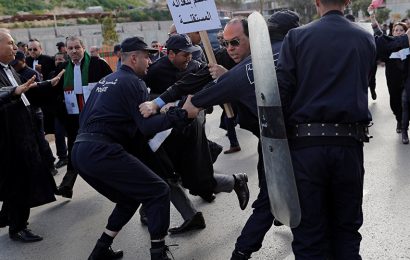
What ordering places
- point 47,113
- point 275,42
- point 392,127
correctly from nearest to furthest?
point 275,42 → point 47,113 → point 392,127

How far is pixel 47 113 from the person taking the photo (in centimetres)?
732

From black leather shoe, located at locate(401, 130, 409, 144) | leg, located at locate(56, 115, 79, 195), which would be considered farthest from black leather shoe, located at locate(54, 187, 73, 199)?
black leather shoe, located at locate(401, 130, 409, 144)

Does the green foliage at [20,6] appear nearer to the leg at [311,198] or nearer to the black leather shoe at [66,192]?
the black leather shoe at [66,192]

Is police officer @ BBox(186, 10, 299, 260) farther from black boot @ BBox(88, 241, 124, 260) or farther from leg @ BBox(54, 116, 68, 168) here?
leg @ BBox(54, 116, 68, 168)

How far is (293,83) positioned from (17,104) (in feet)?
9.91

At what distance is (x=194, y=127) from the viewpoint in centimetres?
441

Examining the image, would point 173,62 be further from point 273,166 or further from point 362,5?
point 362,5

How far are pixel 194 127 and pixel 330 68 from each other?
220 cm

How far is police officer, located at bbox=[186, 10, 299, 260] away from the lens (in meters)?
2.74

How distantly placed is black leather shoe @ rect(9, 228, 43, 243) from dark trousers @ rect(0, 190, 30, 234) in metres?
0.03

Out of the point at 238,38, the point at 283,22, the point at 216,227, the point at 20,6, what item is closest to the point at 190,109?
the point at 238,38

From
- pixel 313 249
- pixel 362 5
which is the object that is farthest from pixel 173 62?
pixel 362 5

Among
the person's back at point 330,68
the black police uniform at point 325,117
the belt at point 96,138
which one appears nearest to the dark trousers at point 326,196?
the black police uniform at point 325,117

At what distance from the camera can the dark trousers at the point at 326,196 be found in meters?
2.42
